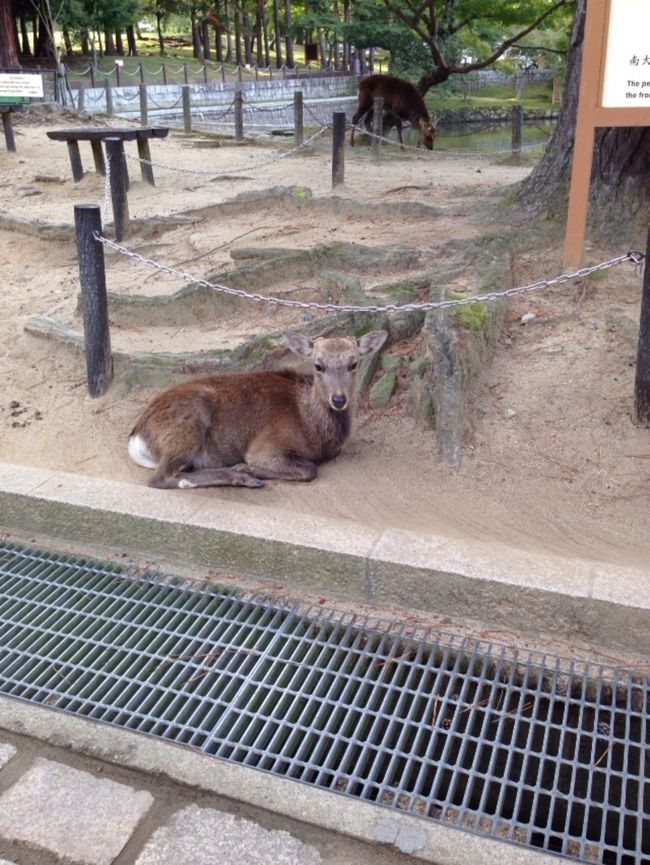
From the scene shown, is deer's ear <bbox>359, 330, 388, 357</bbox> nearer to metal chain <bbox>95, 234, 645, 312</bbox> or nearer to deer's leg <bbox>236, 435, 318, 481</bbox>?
metal chain <bbox>95, 234, 645, 312</bbox>

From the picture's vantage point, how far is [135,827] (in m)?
2.29

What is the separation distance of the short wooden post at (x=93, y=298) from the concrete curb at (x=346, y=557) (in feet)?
4.29

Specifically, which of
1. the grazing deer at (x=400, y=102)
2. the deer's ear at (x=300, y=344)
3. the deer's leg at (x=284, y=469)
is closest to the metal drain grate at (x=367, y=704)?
the deer's leg at (x=284, y=469)

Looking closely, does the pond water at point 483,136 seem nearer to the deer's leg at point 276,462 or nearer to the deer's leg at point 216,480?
the deer's leg at point 276,462

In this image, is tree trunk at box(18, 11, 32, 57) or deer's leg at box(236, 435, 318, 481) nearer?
deer's leg at box(236, 435, 318, 481)

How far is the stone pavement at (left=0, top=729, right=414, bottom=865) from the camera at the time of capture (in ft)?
7.19

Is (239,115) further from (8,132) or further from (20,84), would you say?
(8,132)

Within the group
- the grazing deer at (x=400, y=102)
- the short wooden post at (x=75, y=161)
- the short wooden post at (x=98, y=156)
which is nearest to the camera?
the short wooden post at (x=75, y=161)

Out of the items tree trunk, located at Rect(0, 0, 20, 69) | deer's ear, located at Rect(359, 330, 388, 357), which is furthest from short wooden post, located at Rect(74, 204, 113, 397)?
tree trunk, located at Rect(0, 0, 20, 69)

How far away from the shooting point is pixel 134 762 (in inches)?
99.0

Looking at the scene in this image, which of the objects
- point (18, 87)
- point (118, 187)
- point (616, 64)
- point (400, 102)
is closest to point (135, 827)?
point (616, 64)

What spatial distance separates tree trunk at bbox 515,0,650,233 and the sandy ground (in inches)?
13.0

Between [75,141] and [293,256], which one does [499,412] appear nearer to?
[293,256]

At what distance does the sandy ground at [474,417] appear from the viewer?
390 centimetres
